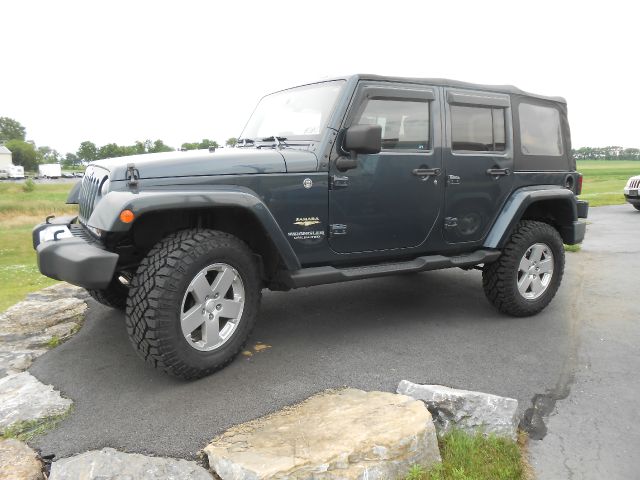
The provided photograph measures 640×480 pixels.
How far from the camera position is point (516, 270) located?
4414 millimetres

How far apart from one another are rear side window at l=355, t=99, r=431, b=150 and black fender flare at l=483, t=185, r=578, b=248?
0.99 metres

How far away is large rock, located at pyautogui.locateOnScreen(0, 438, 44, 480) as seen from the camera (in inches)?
89.4

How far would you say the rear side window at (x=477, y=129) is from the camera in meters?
4.18

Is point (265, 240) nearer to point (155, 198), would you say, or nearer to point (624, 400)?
point (155, 198)

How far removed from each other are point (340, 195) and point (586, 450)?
2120mm

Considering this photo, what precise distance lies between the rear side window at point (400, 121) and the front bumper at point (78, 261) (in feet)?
6.49

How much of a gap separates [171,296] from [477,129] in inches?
115

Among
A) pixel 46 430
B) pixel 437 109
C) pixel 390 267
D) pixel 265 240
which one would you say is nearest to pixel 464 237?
pixel 390 267

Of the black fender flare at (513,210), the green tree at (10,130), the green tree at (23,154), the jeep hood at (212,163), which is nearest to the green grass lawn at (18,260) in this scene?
the jeep hood at (212,163)

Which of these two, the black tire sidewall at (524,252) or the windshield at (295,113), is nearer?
the windshield at (295,113)

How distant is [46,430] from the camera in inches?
103

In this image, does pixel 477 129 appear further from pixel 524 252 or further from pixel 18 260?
pixel 18 260

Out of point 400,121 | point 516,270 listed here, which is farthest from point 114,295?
point 516,270

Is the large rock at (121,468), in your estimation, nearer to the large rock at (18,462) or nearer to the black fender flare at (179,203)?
the large rock at (18,462)
